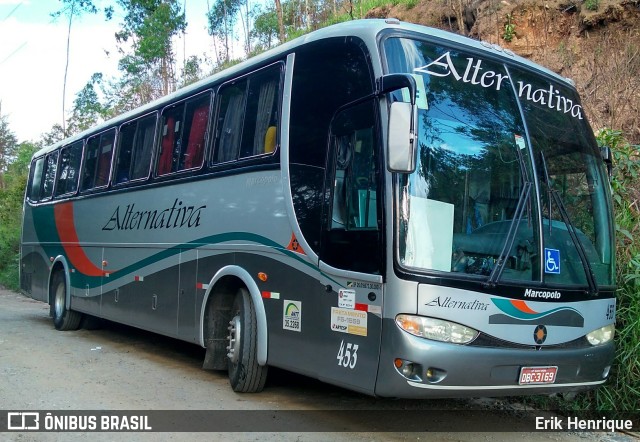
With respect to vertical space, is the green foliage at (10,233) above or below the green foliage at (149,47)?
below

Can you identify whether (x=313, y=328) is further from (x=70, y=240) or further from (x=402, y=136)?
(x=70, y=240)

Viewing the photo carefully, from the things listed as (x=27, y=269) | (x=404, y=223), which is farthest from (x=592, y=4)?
(x=27, y=269)

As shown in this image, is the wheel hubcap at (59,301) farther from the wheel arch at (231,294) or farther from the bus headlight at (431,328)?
the bus headlight at (431,328)

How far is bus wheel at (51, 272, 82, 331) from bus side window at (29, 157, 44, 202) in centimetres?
222

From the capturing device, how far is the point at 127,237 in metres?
9.83

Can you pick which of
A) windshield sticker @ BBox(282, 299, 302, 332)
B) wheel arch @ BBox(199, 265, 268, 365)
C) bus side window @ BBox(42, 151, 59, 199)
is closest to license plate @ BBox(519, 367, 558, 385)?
windshield sticker @ BBox(282, 299, 302, 332)

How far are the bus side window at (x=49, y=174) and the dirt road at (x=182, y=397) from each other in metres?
4.13

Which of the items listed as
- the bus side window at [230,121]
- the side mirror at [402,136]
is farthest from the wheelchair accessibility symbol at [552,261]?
the bus side window at [230,121]

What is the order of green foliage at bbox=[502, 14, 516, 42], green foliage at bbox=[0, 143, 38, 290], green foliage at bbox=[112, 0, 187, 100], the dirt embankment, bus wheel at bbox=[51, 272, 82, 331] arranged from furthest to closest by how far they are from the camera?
green foliage at bbox=[112, 0, 187, 100] → green foliage at bbox=[0, 143, 38, 290] → green foliage at bbox=[502, 14, 516, 42] → bus wheel at bbox=[51, 272, 82, 331] → the dirt embankment

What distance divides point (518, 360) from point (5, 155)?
47.7 metres

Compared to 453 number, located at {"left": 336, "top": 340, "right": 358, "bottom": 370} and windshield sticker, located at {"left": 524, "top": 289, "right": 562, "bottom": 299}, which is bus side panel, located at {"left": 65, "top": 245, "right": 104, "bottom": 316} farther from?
windshield sticker, located at {"left": 524, "top": 289, "right": 562, "bottom": 299}

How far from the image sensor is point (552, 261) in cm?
532

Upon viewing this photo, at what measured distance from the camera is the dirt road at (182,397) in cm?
577

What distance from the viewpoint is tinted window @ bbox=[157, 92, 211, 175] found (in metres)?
8.18
